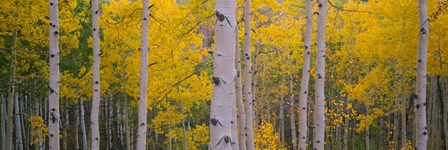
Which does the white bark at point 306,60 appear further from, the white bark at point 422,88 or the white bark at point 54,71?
the white bark at point 54,71

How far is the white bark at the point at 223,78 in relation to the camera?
2.89 m

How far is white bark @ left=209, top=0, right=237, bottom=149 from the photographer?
9.48 feet

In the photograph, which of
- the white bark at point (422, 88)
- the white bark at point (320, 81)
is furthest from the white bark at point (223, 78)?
the white bark at point (320, 81)

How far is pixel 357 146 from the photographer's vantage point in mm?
25391

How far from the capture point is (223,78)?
2.92 meters

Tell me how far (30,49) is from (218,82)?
9.08m

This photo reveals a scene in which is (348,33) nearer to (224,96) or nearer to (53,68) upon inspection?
(53,68)

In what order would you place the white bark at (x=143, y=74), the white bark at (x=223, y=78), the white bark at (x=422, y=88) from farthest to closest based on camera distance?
the white bark at (x=143, y=74), the white bark at (x=422, y=88), the white bark at (x=223, y=78)

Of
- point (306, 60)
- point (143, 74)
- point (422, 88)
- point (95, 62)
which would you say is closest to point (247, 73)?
point (306, 60)

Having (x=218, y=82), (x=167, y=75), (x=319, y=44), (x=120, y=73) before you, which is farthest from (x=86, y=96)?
(x=218, y=82)

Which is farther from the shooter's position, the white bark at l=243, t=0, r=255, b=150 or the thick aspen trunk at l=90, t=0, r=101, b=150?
the white bark at l=243, t=0, r=255, b=150

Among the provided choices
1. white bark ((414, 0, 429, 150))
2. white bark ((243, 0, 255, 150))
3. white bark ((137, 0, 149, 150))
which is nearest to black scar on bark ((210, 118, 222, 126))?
white bark ((414, 0, 429, 150))

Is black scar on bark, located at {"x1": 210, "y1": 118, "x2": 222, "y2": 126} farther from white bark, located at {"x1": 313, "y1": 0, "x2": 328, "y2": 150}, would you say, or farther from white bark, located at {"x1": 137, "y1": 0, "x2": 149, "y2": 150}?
white bark, located at {"x1": 137, "y1": 0, "x2": 149, "y2": 150}

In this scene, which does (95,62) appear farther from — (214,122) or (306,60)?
(214,122)
